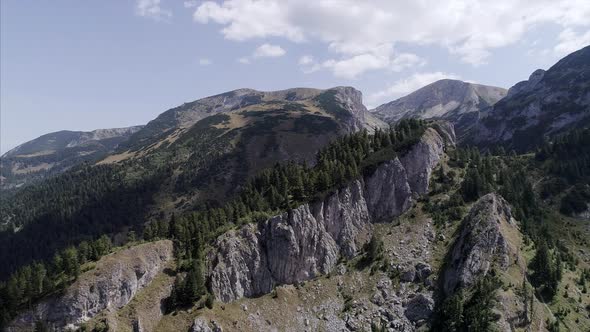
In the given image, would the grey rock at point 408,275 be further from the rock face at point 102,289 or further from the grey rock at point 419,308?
the rock face at point 102,289

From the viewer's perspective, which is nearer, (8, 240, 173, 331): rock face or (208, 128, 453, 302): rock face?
(8, 240, 173, 331): rock face

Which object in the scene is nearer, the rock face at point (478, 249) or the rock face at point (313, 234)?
the rock face at point (478, 249)

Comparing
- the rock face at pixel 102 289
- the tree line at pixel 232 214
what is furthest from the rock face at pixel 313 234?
the rock face at pixel 102 289

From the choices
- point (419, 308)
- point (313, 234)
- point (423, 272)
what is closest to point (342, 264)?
point (313, 234)

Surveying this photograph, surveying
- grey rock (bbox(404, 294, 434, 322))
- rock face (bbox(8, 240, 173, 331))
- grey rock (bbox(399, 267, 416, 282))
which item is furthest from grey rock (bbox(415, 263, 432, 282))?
rock face (bbox(8, 240, 173, 331))

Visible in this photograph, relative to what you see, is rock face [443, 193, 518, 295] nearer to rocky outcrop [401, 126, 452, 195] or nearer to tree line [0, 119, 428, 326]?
rocky outcrop [401, 126, 452, 195]

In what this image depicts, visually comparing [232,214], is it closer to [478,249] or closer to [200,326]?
[200,326]

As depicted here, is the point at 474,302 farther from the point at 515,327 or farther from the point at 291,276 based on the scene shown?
the point at 291,276
